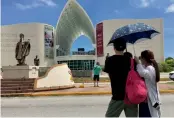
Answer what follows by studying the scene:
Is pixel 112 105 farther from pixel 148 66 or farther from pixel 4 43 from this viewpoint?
pixel 4 43

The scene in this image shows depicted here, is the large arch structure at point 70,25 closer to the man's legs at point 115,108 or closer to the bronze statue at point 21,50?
the bronze statue at point 21,50

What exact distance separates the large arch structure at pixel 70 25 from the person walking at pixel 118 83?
8497 cm

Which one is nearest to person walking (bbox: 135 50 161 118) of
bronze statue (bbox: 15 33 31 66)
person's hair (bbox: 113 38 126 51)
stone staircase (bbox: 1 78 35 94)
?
person's hair (bbox: 113 38 126 51)

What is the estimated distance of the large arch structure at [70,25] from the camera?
92.1 m

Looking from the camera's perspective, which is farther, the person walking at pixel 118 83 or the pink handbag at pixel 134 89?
the person walking at pixel 118 83

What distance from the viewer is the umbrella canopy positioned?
5488mm

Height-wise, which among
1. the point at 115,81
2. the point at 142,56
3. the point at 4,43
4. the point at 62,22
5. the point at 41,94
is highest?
the point at 62,22

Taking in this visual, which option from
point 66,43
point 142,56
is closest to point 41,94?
point 142,56

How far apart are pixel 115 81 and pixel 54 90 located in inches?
592

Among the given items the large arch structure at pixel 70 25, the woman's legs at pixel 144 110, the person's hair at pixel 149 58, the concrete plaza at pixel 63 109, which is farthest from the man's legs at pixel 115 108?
the large arch structure at pixel 70 25

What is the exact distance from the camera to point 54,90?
19.8m

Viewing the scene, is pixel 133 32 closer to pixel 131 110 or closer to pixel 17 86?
pixel 131 110

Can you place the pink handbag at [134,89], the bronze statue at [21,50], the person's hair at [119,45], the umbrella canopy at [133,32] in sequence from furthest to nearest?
1. the bronze statue at [21,50]
2. the umbrella canopy at [133,32]
3. the person's hair at [119,45]
4. the pink handbag at [134,89]

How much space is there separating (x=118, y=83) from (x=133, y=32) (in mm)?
1011
